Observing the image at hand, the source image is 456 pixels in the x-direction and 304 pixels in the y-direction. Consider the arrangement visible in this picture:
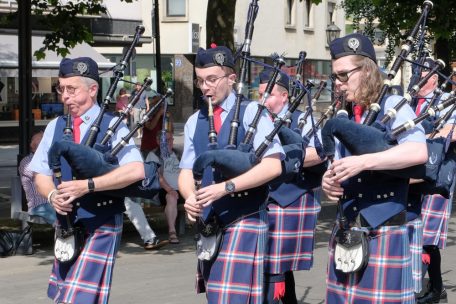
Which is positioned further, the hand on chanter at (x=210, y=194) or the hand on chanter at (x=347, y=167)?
the hand on chanter at (x=210, y=194)

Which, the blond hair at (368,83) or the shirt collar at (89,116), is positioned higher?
the blond hair at (368,83)

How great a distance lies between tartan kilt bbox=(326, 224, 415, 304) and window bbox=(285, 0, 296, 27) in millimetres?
39278

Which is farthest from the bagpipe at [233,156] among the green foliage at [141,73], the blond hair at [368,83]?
the green foliage at [141,73]

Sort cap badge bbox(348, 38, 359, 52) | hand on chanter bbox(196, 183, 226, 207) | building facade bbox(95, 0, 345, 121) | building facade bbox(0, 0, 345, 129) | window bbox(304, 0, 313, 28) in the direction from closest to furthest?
cap badge bbox(348, 38, 359, 52), hand on chanter bbox(196, 183, 226, 207), building facade bbox(0, 0, 345, 129), building facade bbox(95, 0, 345, 121), window bbox(304, 0, 313, 28)

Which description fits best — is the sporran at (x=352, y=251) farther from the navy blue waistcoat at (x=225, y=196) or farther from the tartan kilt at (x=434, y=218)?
the tartan kilt at (x=434, y=218)

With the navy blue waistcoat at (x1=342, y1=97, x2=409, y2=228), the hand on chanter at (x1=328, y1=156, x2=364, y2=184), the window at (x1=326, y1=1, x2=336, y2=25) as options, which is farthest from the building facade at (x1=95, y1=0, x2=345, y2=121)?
the hand on chanter at (x1=328, y1=156, x2=364, y2=184)

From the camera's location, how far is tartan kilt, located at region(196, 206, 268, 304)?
5125 mm

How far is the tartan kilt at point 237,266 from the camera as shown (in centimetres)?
512

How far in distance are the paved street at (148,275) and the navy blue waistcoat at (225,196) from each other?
2.96m

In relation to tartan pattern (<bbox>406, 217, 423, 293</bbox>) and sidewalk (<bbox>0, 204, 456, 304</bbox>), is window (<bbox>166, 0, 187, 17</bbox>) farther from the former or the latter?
tartan pattern (<bbox>406, 217, 423, 293</bbox>)

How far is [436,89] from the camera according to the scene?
741cm

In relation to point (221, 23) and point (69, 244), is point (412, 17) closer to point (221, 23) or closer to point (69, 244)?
point (221, 23)

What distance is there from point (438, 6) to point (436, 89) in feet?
26.2

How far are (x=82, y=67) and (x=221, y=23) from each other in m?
7.10
